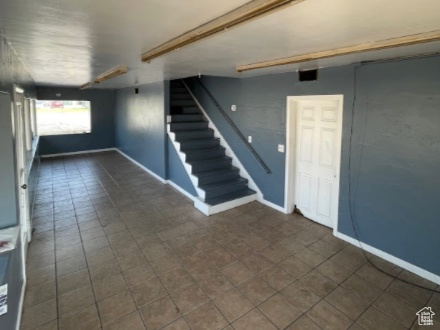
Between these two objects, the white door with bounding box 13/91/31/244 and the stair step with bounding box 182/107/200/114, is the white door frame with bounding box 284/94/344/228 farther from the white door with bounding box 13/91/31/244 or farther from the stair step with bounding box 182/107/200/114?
the white door with bounding box 13/91/31/244

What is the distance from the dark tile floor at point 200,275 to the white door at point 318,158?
0.31m

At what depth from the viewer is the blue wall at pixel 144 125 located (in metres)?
6.57

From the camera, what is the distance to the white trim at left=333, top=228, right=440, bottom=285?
3.12 metres

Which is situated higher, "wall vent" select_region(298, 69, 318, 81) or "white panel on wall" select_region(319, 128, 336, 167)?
"wall vent" select_region(298, 69, 318, 81)

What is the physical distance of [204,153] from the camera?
608cm

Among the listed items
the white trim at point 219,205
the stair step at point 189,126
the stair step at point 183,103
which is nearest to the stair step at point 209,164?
the white trim at point 219,205

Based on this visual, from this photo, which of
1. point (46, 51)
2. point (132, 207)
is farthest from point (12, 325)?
point (132, 207)

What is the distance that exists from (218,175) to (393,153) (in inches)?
128

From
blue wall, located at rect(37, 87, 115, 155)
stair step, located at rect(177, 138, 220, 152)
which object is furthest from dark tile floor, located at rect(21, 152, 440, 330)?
blue wall, located at rect(37, 87, 115, 155)

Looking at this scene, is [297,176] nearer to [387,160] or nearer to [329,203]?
[329,203]

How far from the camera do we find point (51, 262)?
135 inches

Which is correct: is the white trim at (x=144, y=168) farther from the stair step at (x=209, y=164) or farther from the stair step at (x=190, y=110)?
the stair step at (x=190, y=110)

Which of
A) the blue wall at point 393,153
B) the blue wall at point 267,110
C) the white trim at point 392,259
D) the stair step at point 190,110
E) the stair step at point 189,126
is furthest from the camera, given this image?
the stair step at point 190,110

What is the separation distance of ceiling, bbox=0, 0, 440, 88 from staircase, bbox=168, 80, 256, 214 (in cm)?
285
